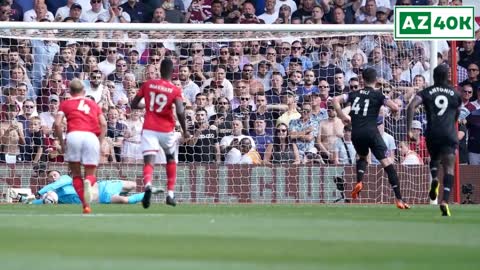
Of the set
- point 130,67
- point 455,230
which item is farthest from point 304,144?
point 455,230

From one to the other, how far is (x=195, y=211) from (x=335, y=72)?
7.29 metres

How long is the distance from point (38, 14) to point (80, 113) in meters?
8.58

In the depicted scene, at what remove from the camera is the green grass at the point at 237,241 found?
9047 mm

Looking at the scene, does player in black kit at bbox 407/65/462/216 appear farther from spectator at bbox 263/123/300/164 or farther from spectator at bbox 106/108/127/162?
spectator at bbox 106/108/127/162

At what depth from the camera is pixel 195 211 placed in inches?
699

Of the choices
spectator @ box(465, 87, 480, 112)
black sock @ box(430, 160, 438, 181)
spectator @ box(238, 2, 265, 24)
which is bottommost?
black sock @ box(430, 160, 438, 181)

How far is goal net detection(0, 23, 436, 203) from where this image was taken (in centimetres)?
2283

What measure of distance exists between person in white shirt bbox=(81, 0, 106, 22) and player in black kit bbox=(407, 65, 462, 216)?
9321 millimetres

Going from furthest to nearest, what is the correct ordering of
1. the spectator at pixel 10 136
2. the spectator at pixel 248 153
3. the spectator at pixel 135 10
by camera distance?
the spectator at pixel 135 10 < the spectator at pixel 248 153 < the spectator at pixel 10 136

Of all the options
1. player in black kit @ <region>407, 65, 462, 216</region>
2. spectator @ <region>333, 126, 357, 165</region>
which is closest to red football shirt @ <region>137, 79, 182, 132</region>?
player in black kit @ <region>407, 65, 462, 216</region>

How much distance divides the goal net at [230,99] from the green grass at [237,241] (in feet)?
18.3

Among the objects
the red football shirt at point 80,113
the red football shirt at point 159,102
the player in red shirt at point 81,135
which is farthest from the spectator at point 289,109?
the red football shirt at point 80,113

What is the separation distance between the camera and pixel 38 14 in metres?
25.3

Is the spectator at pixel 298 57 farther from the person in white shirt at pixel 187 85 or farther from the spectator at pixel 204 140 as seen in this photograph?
the spectator at pixel 204 140
